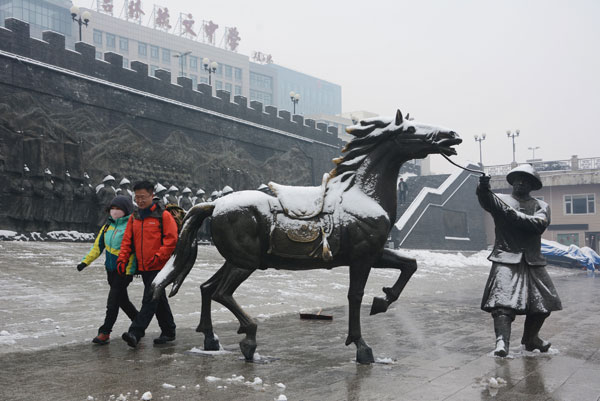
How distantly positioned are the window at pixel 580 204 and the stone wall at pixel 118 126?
75.0 ft

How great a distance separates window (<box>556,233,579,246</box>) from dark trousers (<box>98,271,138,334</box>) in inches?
1528

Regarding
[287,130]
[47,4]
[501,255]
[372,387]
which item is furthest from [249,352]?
[47,4]

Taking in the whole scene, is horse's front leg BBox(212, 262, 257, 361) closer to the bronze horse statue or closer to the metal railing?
the bronze horse statue

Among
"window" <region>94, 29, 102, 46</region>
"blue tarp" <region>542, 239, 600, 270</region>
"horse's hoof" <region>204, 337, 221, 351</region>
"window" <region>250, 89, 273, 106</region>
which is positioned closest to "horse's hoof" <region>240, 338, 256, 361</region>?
"horse's hoof" <region>204, 337, 221, 351</region>

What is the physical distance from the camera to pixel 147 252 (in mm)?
5840

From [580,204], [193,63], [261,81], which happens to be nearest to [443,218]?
[580,204]

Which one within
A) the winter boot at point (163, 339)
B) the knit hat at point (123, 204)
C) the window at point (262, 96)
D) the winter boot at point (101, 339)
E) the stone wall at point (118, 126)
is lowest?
the winter boot at point (163, 339)

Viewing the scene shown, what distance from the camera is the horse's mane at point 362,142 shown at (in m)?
5.39

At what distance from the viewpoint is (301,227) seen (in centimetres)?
510

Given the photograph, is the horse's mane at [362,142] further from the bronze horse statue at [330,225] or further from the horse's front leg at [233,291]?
the horse's front leg at [233,291]

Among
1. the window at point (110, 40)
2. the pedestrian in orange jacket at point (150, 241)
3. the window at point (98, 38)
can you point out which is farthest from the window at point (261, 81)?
the pedestrian in orange jacket at point (150, 241)

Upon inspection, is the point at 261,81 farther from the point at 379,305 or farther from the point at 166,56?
Result: the point at 379,305

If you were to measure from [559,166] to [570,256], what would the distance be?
2224 centimetres

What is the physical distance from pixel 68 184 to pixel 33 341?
1158cm
